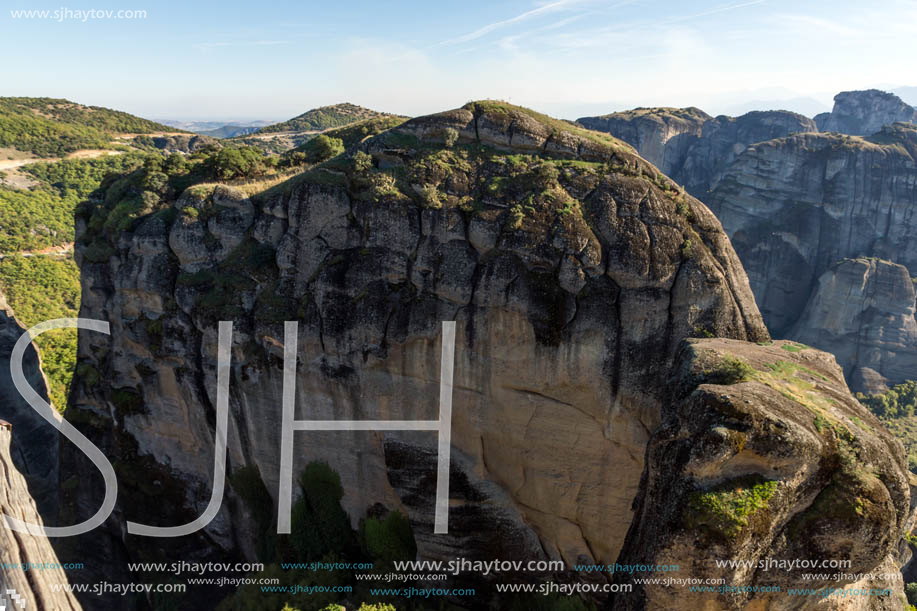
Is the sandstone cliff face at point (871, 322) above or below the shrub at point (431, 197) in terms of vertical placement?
below

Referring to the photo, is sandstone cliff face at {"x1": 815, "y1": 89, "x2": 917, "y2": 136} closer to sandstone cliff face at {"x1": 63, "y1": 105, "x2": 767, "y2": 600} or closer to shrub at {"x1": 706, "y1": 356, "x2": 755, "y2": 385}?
sandstone cliff face at {"x1": 63, "y1": 105, "x2": 767, "y2": 600}

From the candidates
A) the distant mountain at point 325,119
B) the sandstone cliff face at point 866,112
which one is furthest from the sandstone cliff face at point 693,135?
the distant mountain at point 325,119

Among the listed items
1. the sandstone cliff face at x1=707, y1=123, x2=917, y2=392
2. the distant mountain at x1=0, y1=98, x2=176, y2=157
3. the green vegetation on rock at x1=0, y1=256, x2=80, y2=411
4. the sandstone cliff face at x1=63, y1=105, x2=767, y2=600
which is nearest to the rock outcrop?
the sandstone cliff face at x1=63, y1=105, x2=767, y2=600

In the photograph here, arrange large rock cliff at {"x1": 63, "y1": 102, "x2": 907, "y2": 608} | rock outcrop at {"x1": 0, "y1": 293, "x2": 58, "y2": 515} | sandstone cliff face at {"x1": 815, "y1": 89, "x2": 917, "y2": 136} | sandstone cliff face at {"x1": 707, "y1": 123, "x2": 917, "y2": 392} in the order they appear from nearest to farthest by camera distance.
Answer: large rock cliff at {"x1": 63, "y1": 102, "x2": 907, "y2": 608} → rock outcrop at {"x1": 0, "y1": 293, "x2": 58, "y2": 515} → sandstone cliff face at {"x1": 707, "y1": 123, "x2": 917, "y2": 392} → sandstone cliff face at {"x1": 815, "y1": 89, "x2": 917, "y2": 136}

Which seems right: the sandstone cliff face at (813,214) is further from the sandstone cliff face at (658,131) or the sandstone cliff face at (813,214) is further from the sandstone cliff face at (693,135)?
the sandstone cliff face at (658,131)

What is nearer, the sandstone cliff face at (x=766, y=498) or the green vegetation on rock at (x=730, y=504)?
the green vegetation on rock at (x=730, y=504)

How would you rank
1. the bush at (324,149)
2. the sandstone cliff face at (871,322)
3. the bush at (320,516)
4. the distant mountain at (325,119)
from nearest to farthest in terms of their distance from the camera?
the bush at (320,516) → the bush at (324,149) → the sandstone cliff face at (871,322) → the distant mountain at (325,119)

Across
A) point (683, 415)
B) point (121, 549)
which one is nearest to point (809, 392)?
point (683, 415)
